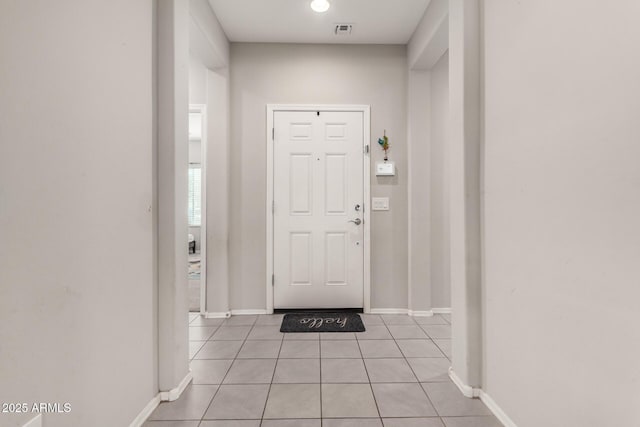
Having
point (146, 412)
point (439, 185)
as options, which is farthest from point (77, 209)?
point (439, 185)

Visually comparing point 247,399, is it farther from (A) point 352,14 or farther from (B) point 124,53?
(A) point 352,14

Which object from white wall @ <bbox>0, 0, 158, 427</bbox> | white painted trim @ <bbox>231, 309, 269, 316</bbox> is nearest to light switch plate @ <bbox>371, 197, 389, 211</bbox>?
white painted trim @ <bbox>231, 309, 269, 316</bbox>

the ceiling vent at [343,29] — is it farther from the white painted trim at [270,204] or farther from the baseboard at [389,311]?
the baseboard at [389,311]

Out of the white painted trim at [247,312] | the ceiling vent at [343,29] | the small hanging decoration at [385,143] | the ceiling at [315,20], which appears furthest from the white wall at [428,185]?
the white painted trim at [247,312]

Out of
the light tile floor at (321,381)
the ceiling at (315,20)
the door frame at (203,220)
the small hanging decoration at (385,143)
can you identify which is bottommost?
the light tile floor at (321,381)

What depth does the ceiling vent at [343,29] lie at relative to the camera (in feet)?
9.18

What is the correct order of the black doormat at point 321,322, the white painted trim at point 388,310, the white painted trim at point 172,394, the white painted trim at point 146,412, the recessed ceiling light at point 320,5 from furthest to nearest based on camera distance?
the white painted trim at point 388,310, the black doormat at point 321,322, the recessed ceiling light at point 320,5, the white painted trim at point 172,394, the white painted trim at point 146,412

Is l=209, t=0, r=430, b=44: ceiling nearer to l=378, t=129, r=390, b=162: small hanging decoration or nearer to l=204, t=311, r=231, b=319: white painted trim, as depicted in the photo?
l=378, t=129, r=390, b=162: small hanging decoration

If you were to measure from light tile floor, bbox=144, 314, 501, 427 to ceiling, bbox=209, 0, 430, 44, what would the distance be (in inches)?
112

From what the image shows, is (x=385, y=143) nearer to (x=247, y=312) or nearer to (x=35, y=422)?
(x=247, y=312)

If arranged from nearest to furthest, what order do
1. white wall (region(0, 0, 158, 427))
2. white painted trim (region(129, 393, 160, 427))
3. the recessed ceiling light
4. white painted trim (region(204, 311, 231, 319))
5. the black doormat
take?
white wall (region(0, 0, 158, 427)), white painted trim (region(129, 393, 160, 427)), the recessed ceiling light, the black doormat, white painted trim (region(204, 311, 231, 319))

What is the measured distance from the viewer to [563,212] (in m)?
1.17

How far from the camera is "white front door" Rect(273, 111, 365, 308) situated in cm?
312

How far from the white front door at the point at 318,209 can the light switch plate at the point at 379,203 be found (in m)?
0.12
